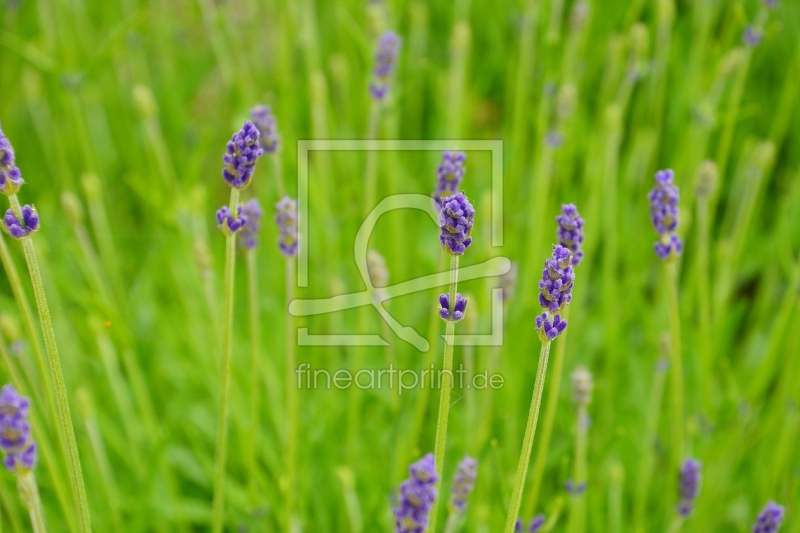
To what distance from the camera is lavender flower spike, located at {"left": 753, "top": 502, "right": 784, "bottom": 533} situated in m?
1.29

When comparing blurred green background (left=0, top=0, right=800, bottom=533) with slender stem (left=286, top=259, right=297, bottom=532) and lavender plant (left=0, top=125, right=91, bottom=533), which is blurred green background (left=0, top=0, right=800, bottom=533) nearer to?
slender stem (left=286, top=259, right=297, bottom=532)

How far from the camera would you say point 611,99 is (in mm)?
2703

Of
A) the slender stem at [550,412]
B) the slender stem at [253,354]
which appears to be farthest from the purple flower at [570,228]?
the slender stem at [253,354]

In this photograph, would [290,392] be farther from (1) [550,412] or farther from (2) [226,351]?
(1) [550,412]

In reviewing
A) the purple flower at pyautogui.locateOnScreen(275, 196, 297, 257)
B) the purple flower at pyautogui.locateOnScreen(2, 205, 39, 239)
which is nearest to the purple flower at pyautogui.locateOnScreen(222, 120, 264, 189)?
the purple flower at pyautogui.locateOnScreen(2, 205, 39, 239)

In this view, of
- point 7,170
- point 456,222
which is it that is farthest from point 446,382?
point 7,170

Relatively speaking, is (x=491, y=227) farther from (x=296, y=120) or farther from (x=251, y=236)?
(x=296, y=120)

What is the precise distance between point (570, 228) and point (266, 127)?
0.66 meters

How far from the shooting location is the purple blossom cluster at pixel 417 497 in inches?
35.4

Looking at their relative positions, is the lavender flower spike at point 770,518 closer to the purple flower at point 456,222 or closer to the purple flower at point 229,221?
the purple flower at point 456,222

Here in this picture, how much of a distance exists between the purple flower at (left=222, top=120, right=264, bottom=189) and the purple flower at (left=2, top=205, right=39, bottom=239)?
232 mm

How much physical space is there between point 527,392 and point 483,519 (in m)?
0.33

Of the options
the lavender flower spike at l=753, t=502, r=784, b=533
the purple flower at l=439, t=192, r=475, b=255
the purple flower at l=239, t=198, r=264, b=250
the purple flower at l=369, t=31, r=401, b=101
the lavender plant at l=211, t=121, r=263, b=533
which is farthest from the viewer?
the purple flower at l=369, t=31, r=401, b=101

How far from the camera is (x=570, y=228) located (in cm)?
110
